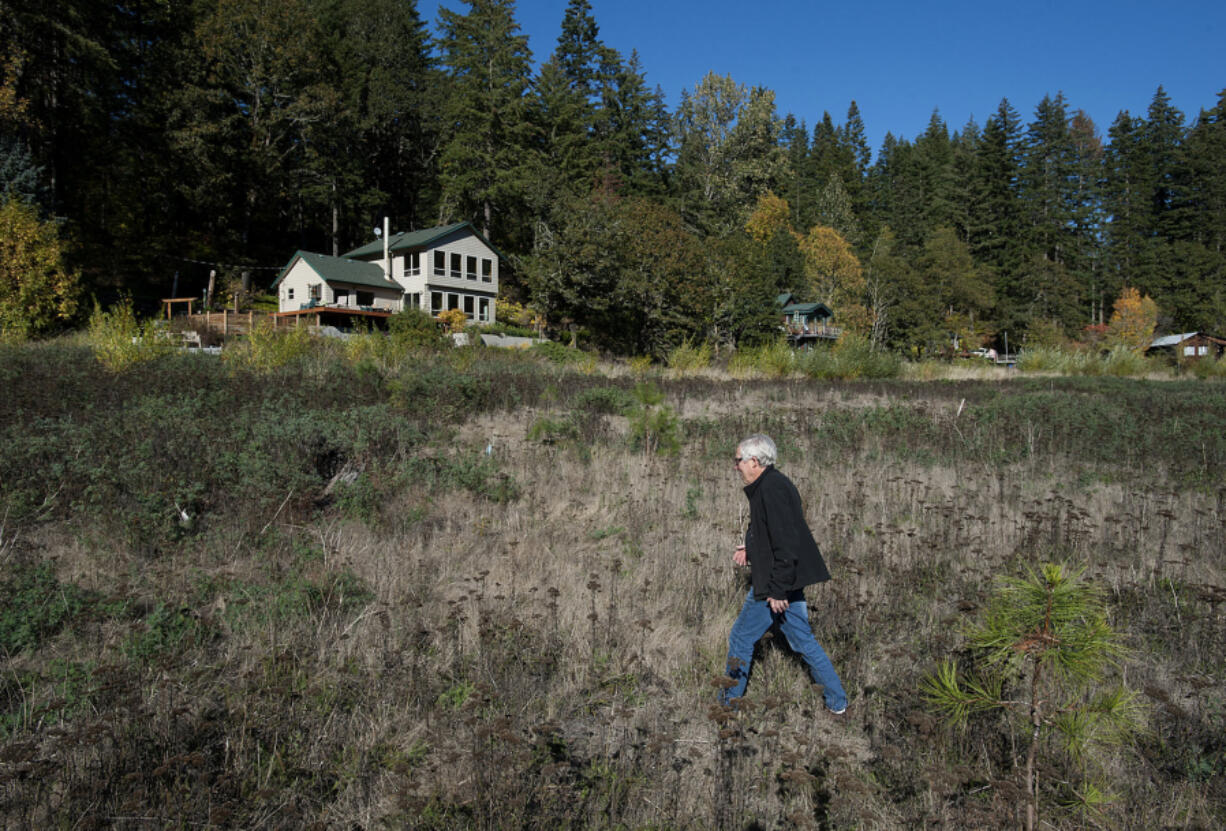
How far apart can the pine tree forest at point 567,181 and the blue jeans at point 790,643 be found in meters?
29.0

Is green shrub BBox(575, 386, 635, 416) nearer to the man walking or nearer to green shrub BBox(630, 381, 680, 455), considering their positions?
green shrub BBox(630, 381, 680, 455)

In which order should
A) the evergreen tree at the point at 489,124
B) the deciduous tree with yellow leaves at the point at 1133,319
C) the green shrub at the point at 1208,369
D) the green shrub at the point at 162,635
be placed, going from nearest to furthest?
the green shrub at the point at 162,635 → the green shrub at the point at 1208,369 → the evergreen tree at the point at 489,124 → the deciduous tree with yellow leaves at the point at 1133,319

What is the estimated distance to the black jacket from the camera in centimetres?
340

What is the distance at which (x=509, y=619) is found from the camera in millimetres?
4273

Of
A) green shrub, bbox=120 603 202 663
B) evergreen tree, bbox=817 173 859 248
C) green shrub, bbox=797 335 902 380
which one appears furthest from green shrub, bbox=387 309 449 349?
evergreen tree, bbox=817 173 859 248

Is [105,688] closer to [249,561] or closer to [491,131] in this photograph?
[249,561]

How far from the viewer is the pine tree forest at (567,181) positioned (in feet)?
109

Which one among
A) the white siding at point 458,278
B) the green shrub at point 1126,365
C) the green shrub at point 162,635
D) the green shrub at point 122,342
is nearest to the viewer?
the green shrub at point 162,635

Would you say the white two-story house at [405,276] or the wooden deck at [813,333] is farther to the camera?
the wooden deck at [813,333]

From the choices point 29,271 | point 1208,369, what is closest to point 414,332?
point 29,271

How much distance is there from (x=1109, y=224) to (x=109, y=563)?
84105mm

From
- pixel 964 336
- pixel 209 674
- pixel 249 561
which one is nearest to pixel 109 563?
pixel 249 561

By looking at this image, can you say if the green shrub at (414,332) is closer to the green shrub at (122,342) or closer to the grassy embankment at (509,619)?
the green shrub at (122,342)

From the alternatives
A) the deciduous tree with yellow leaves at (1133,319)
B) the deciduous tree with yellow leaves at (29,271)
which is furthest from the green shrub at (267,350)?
the deciduous tree with yellow leaves at (1133,319)
